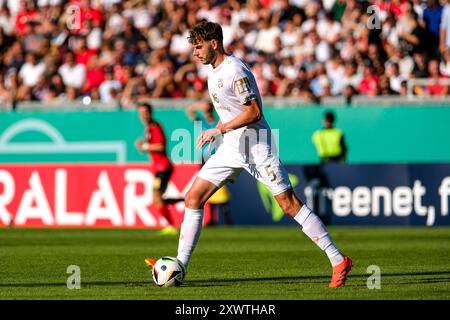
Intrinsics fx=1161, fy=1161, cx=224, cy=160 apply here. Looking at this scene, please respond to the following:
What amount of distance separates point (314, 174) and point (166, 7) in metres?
7.39

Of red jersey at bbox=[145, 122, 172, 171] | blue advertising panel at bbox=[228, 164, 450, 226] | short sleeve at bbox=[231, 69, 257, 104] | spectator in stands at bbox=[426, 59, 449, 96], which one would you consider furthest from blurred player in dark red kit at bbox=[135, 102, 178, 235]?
short sleeve at bbox=[231, 69, 257, 104]

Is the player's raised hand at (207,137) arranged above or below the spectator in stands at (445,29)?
below

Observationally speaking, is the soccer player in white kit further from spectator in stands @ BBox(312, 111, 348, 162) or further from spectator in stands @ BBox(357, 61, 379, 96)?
spectator in stands @ BBox(357, 61, 379, 96)

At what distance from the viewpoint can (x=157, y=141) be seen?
21.6m

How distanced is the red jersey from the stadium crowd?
14.3 feet

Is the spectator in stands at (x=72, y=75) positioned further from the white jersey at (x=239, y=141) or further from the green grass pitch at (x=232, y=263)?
the white jersey at (x=239, y=141)

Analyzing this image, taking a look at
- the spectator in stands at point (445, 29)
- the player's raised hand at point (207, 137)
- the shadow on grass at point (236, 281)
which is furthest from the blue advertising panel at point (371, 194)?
the player's raised hand at point (207, 137)

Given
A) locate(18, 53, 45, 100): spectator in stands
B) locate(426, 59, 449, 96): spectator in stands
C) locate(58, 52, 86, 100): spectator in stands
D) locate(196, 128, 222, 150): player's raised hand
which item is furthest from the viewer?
locate(18, 53, 45, 100): spectator in stands

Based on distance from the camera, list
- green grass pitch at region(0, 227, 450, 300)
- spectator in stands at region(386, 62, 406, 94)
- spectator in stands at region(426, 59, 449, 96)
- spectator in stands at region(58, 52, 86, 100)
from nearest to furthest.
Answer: green grass pitch at region(0, 227, 450, 300) → spectator in stands at region(426, 59, 449, 96) → spectator in stands at region(386, 62, 406, 94) → spectator in stands at region(58, 52, 86, 100)

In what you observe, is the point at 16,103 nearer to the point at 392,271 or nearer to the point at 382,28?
the point at 382,28

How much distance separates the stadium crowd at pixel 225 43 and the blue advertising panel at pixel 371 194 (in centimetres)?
230

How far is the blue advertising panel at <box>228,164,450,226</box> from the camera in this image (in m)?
22.5

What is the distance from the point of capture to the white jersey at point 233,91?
11.2 metres

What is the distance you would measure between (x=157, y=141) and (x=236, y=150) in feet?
33.5
